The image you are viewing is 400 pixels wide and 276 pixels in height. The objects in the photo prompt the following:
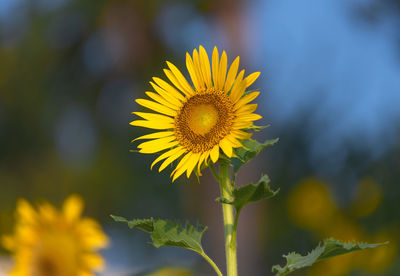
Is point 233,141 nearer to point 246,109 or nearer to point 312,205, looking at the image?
point 246,109

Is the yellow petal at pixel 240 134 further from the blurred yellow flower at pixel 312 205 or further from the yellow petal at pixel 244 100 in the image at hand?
the blurred yellow flower at pixel 312 205

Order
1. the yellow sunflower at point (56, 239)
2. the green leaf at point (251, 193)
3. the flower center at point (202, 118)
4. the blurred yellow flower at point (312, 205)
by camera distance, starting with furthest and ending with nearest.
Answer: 1. the blurred yellow flower at point (312, 205)
2. the yellow sunflower at point (56, 239)
3. the flower center at point (202, 118)
4. the green leaf at point (251, 193)

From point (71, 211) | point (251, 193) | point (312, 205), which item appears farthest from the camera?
point (312, 205)

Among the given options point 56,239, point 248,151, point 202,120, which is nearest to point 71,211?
point 56,239

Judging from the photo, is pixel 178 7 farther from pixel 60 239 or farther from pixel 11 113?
pixel 60 239

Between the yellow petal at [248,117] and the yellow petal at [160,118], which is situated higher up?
the yellow petal at [160,118]

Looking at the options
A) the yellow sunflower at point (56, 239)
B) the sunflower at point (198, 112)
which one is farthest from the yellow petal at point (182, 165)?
the yellow sunflower at point (56, 239)

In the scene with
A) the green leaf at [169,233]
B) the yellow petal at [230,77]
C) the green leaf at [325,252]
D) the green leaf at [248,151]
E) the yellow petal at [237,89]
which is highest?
the yellow petal at [230,77]
